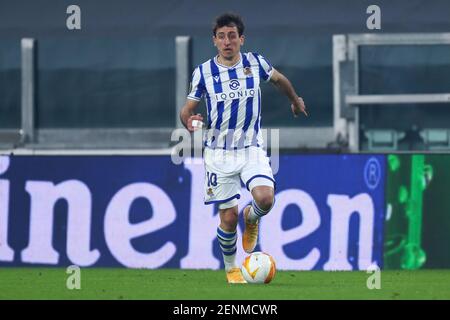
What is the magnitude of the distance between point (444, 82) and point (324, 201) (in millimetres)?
3889

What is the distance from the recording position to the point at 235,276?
12.0m

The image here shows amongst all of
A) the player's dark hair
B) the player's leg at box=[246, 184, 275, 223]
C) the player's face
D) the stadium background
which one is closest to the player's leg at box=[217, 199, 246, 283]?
the player's leg at box=[246, 184, 275, 223]

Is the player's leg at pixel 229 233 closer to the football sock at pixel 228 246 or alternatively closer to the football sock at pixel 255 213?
the football sock at pixel 228 246

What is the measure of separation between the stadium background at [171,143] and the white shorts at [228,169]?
2.56 metres

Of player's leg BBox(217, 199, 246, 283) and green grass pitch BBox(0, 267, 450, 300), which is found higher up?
player's leg BBox(217, 199, 246, 283)

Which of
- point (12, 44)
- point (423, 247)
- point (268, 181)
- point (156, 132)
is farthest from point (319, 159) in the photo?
point (12, 44)

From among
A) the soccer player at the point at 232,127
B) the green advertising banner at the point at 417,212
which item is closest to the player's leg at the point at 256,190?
the soccer player at the point at 232,127

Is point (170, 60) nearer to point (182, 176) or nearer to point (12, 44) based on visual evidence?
point (12, 44)

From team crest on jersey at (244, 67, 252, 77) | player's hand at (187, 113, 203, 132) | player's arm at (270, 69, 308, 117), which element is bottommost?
player's hand at (187, 113, 203, 132)

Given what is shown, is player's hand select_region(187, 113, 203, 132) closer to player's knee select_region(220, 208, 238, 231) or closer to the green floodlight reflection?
player's knee select_region(220, 208, 238, 231)

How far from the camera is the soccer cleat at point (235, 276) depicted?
1195cm

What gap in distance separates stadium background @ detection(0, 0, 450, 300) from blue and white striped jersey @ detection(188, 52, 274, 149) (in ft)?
8.88

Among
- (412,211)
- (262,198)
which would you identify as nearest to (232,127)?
(262,198)

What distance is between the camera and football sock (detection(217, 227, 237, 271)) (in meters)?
12.1
